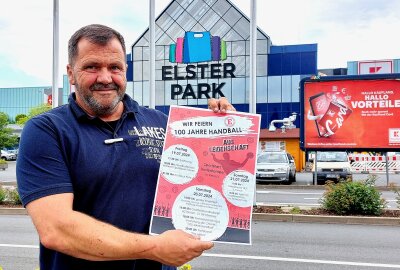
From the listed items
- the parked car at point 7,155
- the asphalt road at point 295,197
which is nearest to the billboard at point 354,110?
the asphalt road at point 295,197

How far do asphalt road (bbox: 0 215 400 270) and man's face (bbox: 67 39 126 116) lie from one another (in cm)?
504

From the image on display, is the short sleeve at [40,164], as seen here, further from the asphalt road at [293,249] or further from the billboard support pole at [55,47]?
the billboard support pole at [55,47]

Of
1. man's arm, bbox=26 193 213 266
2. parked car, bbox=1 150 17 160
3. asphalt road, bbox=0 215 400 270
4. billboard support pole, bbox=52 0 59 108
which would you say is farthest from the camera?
parked car, bbox=1 150 17 160

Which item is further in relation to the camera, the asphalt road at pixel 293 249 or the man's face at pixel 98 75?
the asphalt road at pixel 293 249

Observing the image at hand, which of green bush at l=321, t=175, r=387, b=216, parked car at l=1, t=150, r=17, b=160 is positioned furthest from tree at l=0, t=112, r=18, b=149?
green bush at l=321, t=175, r=387, b=216

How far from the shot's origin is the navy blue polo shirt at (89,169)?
70.6 inches

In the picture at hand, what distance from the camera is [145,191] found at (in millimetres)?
2008

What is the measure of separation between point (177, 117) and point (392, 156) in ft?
101

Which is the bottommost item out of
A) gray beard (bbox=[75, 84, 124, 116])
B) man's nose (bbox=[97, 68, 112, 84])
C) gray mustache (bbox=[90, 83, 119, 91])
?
gray beard (bbox=[75, 84, 124, 116])

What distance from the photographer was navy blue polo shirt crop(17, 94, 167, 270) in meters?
1.79

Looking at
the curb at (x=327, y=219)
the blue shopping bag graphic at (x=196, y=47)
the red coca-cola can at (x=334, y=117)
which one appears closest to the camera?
the curb at (x=327, y=219)

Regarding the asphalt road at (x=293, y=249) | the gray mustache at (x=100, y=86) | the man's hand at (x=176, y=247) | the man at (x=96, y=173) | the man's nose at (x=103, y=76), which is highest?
the man's nose at (x=103, y=76)

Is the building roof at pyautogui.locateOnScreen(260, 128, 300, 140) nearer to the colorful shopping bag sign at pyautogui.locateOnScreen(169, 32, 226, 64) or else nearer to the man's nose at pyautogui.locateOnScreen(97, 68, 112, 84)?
→ the colorful shopping bag sign at pyautogui.locateOnScreen(169, 32, 226, 64)

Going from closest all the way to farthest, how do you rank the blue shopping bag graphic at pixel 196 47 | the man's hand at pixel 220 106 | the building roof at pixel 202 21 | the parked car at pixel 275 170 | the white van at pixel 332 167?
the man's hand at pixel 220 106, the white van at pixel 332 167, the parked car at pixel 275 170, the blue shopping bag graphic at pixel 196 47, the building roof at pixel 202 21
